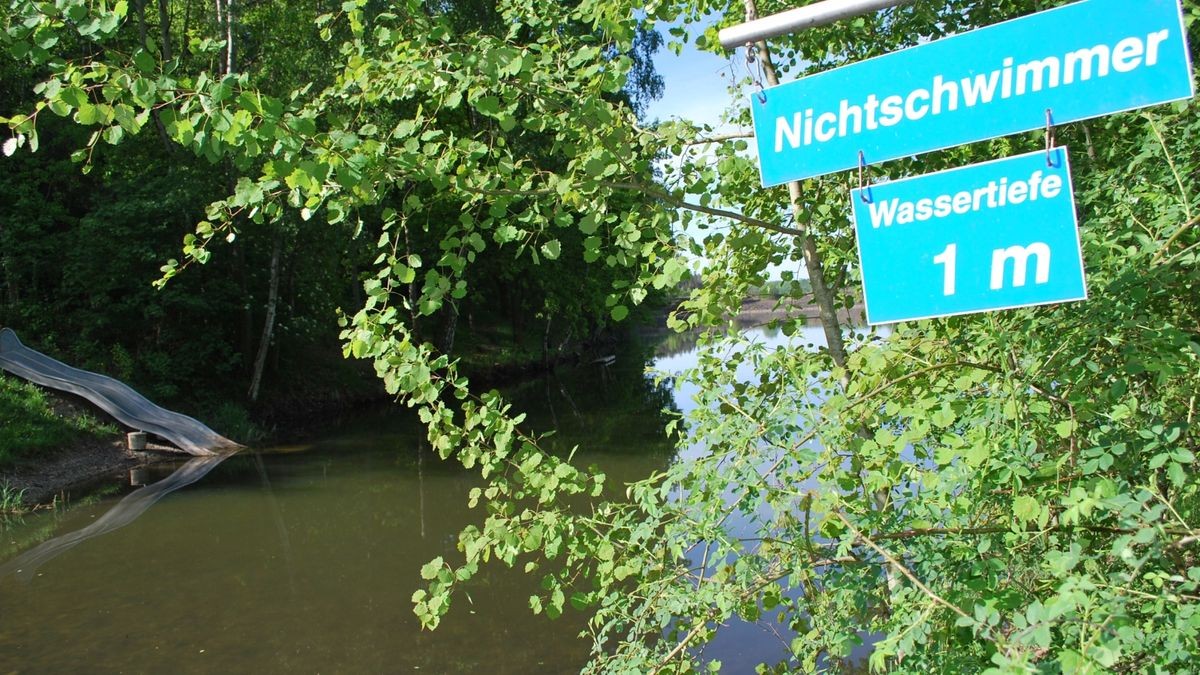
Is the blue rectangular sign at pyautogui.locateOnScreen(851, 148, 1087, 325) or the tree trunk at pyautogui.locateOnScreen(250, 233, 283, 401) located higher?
the tree trunk at pyautogui.locateOnScreen(250, 233, 283, 401)

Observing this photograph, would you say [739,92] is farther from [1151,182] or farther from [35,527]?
[35,527]

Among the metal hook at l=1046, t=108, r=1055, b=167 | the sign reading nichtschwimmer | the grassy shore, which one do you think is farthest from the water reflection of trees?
the metal hook at l=1046, t=108, r=1055, b=167

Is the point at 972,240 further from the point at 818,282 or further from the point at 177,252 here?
the point at 177,252

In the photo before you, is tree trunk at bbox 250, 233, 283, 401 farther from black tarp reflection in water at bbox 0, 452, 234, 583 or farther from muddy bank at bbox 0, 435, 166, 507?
muddy bank at bbox 0, 435, 166, 507

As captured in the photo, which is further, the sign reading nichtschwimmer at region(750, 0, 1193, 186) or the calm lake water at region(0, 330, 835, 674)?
the calm lake water at region(0, 330, 835, 674)

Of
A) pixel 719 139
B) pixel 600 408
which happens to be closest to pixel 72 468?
pixel 600 408

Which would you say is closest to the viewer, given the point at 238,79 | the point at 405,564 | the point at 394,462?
the point at 238,79

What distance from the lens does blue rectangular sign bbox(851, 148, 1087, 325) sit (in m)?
1.46

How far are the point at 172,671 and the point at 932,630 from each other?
20.0 ft

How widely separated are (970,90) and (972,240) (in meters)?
0.28

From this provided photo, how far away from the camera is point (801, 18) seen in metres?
1.77

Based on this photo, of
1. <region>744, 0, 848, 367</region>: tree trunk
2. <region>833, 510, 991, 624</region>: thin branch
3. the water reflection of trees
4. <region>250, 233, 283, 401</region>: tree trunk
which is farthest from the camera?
<region>250, 233, 283, 401</region>: tree trunk

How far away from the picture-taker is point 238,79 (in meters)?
1.70

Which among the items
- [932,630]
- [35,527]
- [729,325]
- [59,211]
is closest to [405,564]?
[35,527]
